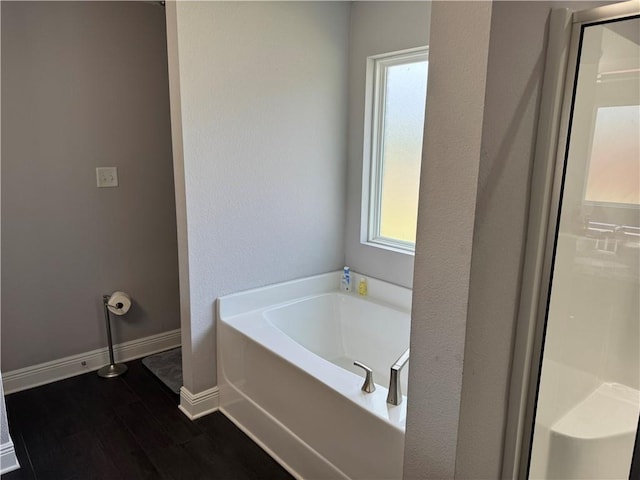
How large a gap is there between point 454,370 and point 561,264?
0.40 meters

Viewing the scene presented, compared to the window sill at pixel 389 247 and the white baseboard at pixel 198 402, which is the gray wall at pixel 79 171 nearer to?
the white baseboard at pixel 198 402

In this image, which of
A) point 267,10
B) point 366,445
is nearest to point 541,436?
point 366,445

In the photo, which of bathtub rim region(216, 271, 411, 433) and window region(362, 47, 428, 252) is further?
window region(362, 47, 428, 252)

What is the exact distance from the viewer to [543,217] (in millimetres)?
1132

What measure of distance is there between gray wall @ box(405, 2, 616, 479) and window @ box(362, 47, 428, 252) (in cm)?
148

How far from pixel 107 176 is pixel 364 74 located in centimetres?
162

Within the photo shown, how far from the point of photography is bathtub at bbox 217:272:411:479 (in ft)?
5.55

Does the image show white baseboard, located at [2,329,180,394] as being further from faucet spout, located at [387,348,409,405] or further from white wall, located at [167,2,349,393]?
faucet spout, located at [387,348,409,405]

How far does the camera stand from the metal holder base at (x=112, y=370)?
2.80 meters

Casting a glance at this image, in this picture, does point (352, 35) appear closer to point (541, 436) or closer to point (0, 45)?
point (0, 45)

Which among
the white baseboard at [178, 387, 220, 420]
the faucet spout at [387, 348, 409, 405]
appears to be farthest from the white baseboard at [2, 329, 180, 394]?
the faucet spout at [387, 348, 409, 405]

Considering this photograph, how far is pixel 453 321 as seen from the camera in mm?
1135

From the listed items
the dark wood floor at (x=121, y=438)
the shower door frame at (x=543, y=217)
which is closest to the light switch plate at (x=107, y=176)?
the dark wood floor at (x=121, y=438)

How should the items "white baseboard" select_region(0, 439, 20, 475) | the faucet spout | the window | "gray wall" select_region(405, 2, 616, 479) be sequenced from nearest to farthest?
"gray wall" select_region(405, 2, 616, 479) → the faucet spout → "white baseboard" select_region(0, 439, 20, 475) → the window
